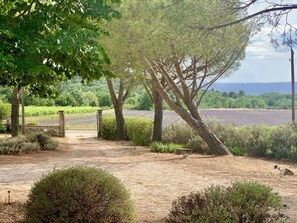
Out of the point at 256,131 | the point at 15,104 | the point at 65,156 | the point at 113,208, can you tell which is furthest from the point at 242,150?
the point at 113,208

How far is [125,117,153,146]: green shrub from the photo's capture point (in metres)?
23.5

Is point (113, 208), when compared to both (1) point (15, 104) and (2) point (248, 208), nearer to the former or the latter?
(2) point (248, 208)

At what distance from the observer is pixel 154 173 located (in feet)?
43.4

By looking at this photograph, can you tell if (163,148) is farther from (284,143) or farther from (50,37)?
(50,37)

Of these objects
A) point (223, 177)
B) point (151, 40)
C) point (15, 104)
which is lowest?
point (223, 177)

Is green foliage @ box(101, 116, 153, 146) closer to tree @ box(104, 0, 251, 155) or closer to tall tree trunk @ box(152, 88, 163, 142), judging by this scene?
tall tree trunk @ box(152, 88, 163, 142)

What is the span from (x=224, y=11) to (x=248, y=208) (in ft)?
22.1

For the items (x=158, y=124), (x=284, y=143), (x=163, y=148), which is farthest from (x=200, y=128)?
(x=158, y=124)

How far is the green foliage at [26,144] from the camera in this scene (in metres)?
17.5

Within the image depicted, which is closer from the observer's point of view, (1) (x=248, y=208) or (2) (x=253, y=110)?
(1) (x=248, y=208)

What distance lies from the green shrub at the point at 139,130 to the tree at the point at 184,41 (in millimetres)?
3170

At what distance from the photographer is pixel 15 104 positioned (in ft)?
73.3

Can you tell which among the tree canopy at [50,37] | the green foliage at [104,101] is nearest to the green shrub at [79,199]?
the tree canopy at [50,37]

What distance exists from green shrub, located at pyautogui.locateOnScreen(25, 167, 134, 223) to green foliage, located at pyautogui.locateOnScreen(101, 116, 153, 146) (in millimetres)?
16684
